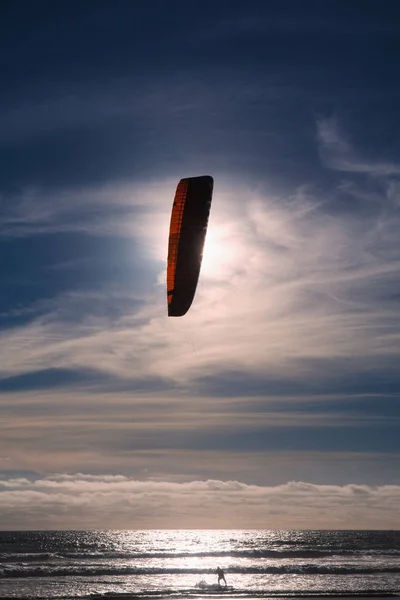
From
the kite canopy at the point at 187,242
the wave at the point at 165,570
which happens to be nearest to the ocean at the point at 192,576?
the wave at the point at 165,570

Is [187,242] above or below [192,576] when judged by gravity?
above

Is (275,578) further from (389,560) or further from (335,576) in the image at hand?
(389,560)

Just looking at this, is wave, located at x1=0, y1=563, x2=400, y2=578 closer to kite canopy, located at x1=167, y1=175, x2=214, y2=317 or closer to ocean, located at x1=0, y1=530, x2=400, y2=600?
ocean, located at x1=0, y1=530, x2=400, y2=600

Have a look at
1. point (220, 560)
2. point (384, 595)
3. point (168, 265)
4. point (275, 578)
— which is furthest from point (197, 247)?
point (220, 560)

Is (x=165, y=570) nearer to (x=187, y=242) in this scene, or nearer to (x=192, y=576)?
(x=192, y=576)

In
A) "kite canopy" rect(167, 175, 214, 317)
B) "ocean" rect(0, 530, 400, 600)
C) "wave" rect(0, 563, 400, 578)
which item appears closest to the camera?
"kite canopy" rect(167, 175, 214, 317)

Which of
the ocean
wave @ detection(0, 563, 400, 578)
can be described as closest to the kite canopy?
the ocean

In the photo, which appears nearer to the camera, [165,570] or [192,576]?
[192,576]

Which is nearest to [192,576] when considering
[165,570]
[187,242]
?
[165,570]

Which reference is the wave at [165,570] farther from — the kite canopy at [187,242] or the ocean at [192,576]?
the kite canopy at [187,242]
